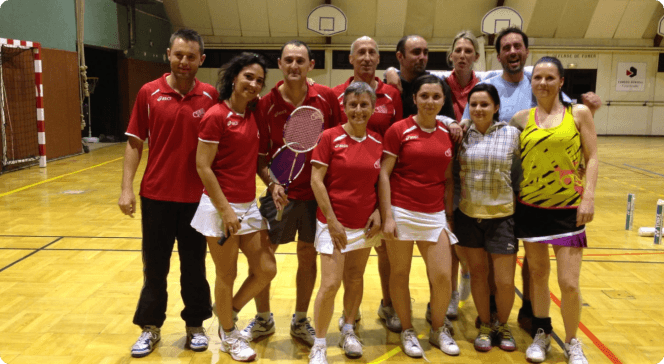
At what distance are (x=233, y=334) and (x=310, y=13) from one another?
620 inches

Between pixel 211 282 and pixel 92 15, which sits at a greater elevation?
pixel 92 15

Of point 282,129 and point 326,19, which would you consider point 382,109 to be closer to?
point 282,129

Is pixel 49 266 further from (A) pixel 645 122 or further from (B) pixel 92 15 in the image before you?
(A) pixel 645 122

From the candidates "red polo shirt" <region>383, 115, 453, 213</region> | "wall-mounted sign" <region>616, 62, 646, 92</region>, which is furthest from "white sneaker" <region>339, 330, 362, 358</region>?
"wall-mounted sign" <region>616, 62, 646, 92</region>

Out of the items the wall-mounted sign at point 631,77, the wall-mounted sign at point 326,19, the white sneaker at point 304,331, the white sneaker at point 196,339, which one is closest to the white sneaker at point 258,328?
the white sneaker at point 304,331

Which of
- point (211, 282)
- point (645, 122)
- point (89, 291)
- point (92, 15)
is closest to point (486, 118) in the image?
point (211, 282)

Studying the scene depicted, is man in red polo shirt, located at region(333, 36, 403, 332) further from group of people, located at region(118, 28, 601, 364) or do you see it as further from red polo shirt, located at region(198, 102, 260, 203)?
red polo shirt, located at region(198, 102, 260, 203)

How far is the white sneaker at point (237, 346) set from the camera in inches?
143

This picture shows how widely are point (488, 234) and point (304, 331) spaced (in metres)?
1.50

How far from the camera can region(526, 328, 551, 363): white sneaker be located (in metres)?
3.65

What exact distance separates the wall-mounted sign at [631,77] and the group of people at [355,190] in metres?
19.8

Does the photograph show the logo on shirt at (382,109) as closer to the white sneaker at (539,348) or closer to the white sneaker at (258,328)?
the white sneaker at (258,328)

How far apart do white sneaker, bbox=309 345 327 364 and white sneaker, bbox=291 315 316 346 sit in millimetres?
353

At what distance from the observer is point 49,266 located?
5.55 meters
